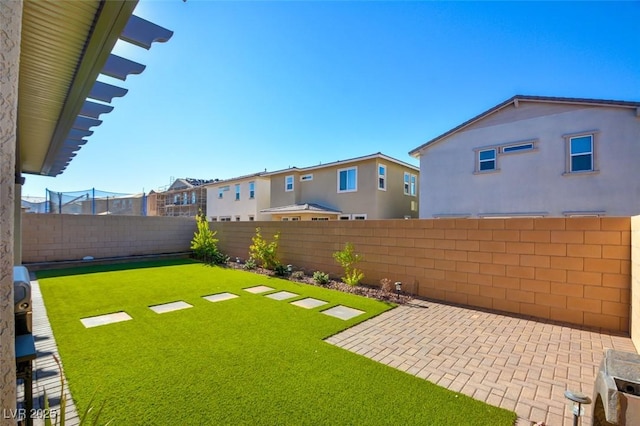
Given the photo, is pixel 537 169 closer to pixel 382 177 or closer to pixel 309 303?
pixel 382 177

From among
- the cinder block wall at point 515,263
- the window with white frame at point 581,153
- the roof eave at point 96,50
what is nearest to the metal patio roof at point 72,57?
the roof eave at point 96,50

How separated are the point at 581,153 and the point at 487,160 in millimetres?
3077

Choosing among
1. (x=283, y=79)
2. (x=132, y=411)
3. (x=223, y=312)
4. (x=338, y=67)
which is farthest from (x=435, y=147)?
(x=132, y=411)

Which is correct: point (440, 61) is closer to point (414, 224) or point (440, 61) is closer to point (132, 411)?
point (414, 224)

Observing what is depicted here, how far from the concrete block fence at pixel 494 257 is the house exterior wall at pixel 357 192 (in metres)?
6.23

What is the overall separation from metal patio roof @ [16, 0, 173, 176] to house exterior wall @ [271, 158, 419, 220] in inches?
494

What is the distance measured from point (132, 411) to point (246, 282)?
20.1ft

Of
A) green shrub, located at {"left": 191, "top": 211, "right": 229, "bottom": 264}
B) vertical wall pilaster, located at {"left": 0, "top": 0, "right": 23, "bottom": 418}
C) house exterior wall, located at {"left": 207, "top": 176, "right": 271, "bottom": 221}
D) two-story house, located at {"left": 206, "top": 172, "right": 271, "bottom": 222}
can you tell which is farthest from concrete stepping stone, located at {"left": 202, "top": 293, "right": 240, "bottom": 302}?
house exterior wall, located at {"left": 207, "top": 176, "right": 271, "bottom": 221}

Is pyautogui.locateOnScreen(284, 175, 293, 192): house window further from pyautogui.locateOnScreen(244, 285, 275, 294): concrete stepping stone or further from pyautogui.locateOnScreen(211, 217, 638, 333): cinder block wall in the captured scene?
pyautogui.locateOnScreen(244, 285, 275, 294): concrete stepping stone

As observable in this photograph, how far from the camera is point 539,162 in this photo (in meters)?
11.4

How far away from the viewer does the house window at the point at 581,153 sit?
1053cm

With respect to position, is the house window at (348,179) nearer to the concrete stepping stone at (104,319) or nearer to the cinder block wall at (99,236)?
the cinder block wall at (99,236)

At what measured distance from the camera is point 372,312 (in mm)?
6012

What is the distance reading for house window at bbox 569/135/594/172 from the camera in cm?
1053
